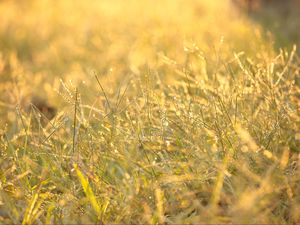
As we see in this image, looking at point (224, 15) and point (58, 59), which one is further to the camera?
point (224, 15)

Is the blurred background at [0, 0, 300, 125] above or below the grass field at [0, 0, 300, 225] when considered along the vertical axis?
below

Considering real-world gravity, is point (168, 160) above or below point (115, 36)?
above

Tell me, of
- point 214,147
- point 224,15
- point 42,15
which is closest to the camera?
point 214,147

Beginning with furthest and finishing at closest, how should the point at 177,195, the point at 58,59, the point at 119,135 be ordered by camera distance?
the point at 58,59 < the point at 119,135 < the point at 177,195

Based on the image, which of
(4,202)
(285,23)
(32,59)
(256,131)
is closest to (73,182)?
(4,202)

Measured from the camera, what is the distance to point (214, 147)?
1.47 m

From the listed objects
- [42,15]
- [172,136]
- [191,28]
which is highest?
[172,136]

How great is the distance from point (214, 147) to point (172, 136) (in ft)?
0.49

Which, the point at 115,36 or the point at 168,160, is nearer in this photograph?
the point at 168,160

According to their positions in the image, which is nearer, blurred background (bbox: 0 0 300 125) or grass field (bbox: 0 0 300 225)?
grass field (bbox: 0 0 300 225)

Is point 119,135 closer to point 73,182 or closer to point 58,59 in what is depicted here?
point 73,182

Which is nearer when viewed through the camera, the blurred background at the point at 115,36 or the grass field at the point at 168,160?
the grass field at the point at 168,160

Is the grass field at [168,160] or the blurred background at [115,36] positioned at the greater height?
the grass field at [168,160]

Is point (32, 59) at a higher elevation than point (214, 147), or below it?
below
